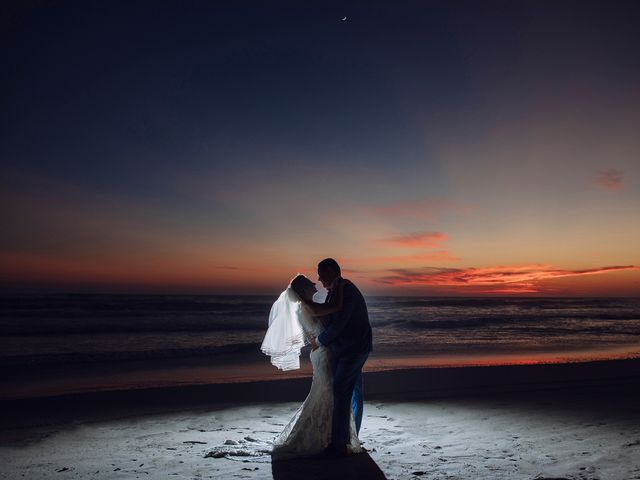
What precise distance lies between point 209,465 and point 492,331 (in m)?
23.4

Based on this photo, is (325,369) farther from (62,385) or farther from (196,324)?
(196,324)

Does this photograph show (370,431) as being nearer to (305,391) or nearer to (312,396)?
(312,396)

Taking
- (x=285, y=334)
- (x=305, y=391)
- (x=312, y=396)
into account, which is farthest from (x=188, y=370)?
(x=312, y=396)

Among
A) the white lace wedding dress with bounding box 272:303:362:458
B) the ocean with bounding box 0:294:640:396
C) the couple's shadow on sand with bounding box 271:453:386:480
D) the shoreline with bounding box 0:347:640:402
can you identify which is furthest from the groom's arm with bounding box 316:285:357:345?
the ocean with bounding box 0:294:640:396

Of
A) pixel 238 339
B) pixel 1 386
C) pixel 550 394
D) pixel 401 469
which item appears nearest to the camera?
pixel 401 469

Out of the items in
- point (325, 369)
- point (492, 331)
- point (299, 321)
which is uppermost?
point (299, 321)

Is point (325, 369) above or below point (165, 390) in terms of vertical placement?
above

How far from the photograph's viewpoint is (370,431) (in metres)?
6.40

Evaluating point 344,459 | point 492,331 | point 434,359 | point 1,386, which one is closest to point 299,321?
point 344,459

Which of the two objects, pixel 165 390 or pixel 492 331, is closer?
pixel 165 390

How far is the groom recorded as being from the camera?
5.17 meters

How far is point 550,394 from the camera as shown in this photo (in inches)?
344

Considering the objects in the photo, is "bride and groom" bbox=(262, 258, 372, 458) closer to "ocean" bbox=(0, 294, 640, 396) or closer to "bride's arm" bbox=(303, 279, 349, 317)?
"bride's arm" bbox=(303, 279, 349, 317)

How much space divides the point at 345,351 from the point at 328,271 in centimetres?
86
